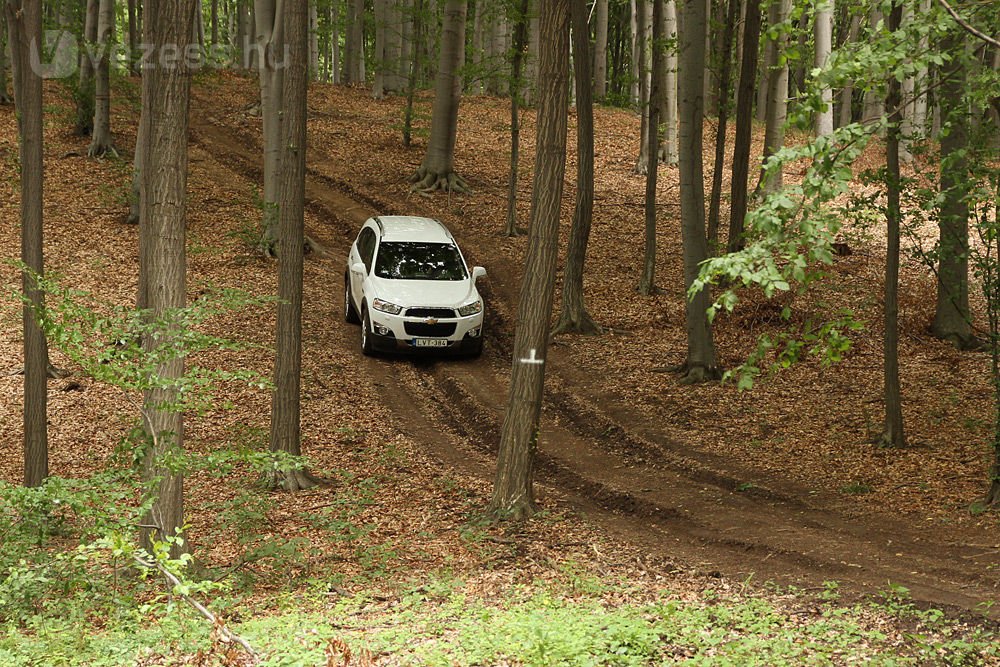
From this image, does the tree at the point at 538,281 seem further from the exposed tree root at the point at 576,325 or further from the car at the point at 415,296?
the exposed tree root at the point at 576,325

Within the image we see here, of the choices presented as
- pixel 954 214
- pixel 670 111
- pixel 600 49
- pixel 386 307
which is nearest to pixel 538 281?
pixel 386 307

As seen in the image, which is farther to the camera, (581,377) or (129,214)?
(129,214)

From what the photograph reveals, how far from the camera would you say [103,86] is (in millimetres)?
21094

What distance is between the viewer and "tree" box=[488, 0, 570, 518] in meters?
8.79

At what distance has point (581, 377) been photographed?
13.8 meters

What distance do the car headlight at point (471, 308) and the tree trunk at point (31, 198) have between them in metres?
6.23

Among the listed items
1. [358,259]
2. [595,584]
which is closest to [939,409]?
[595,584]

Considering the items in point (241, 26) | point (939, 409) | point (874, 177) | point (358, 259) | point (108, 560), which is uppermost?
point (241, 26)

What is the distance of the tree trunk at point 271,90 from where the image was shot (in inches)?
663

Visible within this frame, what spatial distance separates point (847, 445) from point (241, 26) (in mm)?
36153

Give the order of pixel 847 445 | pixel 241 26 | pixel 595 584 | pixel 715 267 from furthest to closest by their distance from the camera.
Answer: pixel 241 26 → pixel 847 445 → pixel 595 584 → pixel 715 267

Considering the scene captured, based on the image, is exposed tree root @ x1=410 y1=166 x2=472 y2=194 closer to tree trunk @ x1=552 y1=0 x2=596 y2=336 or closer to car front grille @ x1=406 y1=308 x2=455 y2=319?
A: tree trunk @ x1=552 y1=0 x2=596 y2=336

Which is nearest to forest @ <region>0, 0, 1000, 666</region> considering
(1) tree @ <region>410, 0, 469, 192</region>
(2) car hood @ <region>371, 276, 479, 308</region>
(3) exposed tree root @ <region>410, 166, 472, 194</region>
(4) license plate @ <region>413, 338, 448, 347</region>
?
(4) license plate @ <region>413, 338, 448, 347</region>

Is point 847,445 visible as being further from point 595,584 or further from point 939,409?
point 595,584
